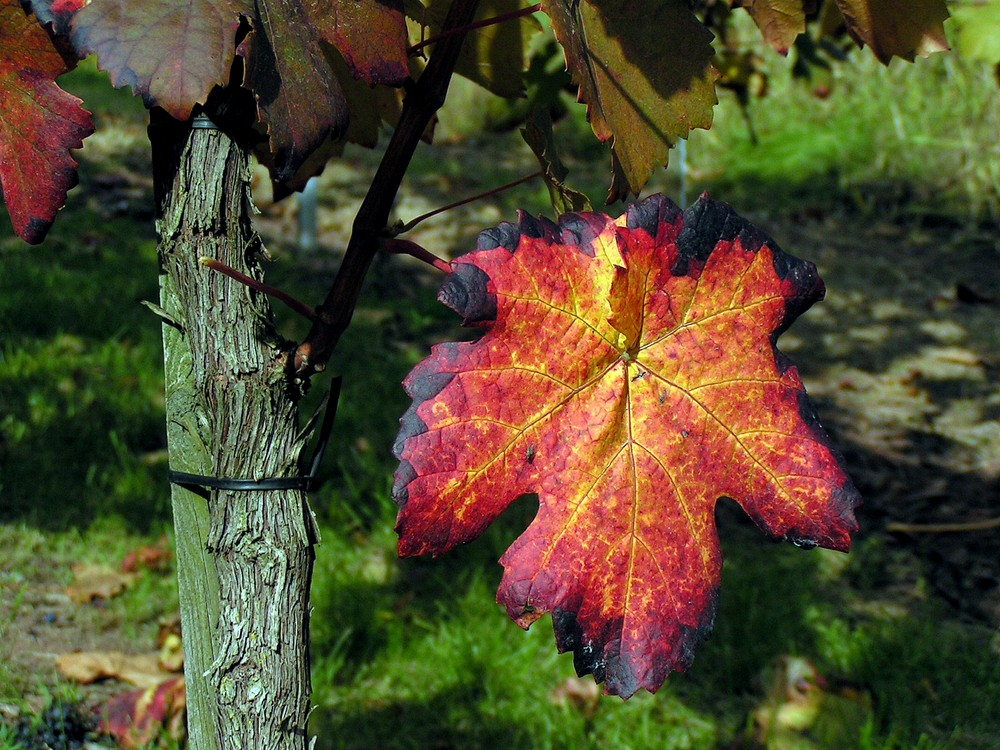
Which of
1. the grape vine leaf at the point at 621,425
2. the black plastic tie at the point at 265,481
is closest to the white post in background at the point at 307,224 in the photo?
the black plastic tie at the point at 265,481

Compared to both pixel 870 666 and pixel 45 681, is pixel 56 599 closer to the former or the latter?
pixel 45 681

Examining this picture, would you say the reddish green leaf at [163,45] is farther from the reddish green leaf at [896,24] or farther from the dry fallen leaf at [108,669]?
the dry fallen leaf at [108,669]

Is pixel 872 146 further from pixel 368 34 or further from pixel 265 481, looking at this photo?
pixel 368 34

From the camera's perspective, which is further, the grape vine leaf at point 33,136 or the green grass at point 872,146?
the green grass at point 872,146

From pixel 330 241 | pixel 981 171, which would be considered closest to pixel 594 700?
pixel 330 241

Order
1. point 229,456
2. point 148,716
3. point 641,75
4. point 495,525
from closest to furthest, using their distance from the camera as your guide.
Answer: point 641,75
point 229,456
point 148,716
point 495,525

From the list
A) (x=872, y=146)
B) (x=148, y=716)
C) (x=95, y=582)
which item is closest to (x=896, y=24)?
(x=148, y=716)
